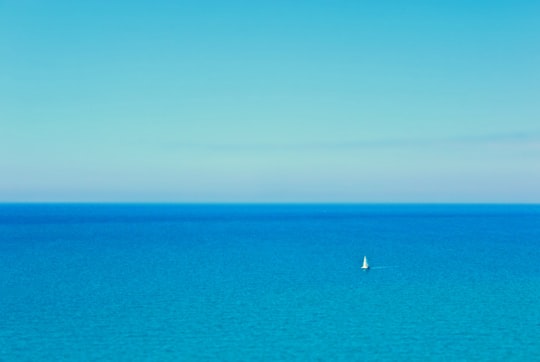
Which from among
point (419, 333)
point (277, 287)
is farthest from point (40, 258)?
point (419, 333)

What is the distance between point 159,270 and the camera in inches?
1521

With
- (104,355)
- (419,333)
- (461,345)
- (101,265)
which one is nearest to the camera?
(104,355)

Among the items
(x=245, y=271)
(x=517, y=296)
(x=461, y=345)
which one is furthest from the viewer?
(x=245, y=271)

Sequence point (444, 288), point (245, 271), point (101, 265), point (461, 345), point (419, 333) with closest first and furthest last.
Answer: point (461, 345) → point (419, 333) → point (444, 288) → point (245, 271) → point (101, 265)

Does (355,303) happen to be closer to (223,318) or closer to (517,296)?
(223,318)

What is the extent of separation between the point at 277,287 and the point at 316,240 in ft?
118

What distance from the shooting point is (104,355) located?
18.9m

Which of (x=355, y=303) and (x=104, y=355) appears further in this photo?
(x=355, y=303)

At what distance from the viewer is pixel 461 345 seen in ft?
66.5

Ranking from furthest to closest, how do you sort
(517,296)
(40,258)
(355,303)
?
(40,258)
(517,296)
(355,303)

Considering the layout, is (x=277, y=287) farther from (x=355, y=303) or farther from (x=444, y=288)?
(x=444, y=288)

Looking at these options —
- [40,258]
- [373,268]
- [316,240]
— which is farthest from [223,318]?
[316,240]

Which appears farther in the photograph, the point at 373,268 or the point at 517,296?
the point at 373,268

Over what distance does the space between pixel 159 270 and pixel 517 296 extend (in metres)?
22.8
